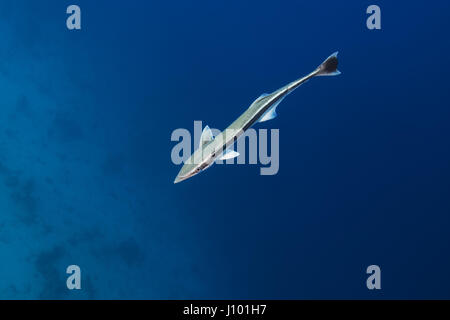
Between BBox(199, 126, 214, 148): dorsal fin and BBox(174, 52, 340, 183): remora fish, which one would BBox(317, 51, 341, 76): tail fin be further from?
BBox(199, 126, 214, 148): dorsal fin

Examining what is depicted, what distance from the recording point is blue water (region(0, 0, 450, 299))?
12680 mm

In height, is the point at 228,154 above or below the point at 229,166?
below

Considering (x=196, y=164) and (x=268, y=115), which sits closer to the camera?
(x=196, y=164)

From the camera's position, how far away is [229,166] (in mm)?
14578

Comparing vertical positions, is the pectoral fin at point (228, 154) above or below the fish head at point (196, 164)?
above

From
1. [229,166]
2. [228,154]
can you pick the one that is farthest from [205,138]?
[229,166]

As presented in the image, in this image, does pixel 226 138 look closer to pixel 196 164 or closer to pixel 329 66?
pixel 196 164

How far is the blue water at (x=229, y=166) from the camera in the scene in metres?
12.7

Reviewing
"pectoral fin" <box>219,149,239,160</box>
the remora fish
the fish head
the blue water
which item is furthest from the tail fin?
Result: the blue water

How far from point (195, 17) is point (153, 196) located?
819cm

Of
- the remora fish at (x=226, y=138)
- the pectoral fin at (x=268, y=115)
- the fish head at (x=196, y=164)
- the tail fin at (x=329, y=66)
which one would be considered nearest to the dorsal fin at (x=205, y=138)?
the remora fish at (x=226, y=138)

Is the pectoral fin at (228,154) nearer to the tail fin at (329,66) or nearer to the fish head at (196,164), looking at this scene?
the fish head at (196,164)

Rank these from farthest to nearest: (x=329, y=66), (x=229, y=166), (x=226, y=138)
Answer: (x=229, y=166) < (x=329, y=66) < (x=226, y=138)

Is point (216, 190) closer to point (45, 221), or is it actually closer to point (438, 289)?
point (45, 221)
